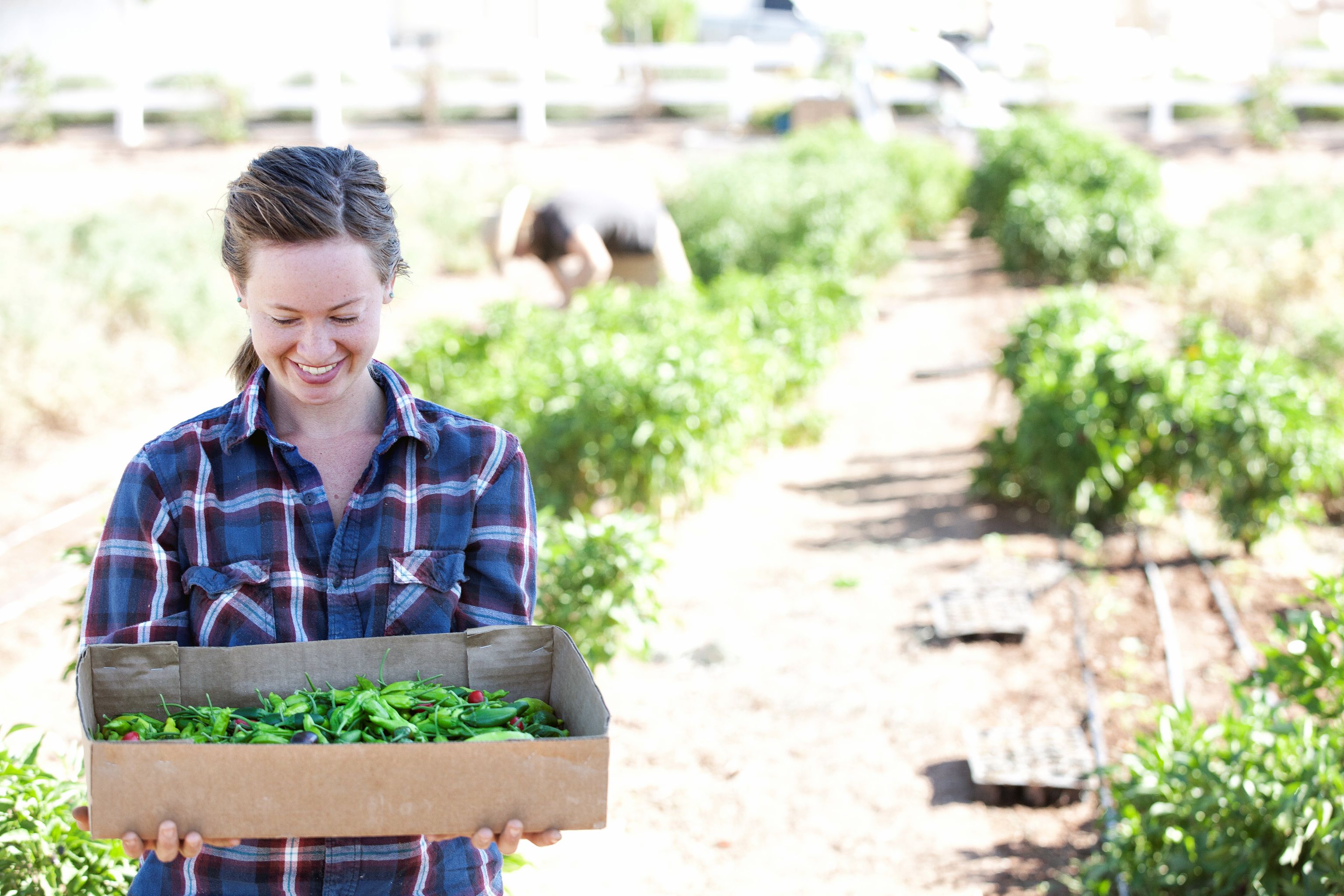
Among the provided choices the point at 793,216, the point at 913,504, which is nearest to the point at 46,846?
the point at 913,504

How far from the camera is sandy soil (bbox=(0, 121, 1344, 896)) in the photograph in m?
3.52

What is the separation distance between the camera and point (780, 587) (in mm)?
5523

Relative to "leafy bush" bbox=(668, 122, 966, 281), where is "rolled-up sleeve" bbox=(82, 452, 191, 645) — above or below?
below

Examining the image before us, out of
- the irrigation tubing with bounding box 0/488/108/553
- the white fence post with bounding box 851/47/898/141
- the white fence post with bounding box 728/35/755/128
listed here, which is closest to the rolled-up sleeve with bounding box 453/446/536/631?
the irrigation tubing with bounding box 0/488/108/553

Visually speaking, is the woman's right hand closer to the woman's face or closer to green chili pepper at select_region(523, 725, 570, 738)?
green chili pepper at select_region(523, 725, 570, 738)

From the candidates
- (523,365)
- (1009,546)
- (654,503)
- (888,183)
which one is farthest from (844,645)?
(888,183)

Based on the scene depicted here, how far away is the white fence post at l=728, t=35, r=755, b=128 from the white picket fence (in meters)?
0.02

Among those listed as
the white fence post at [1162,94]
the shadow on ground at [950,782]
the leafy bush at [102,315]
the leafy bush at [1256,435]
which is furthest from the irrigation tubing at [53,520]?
the white fence post at [1162,94]

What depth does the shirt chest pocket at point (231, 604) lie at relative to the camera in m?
1.63

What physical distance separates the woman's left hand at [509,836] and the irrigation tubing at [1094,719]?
216 centimetres

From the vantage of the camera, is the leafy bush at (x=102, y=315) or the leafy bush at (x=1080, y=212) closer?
the leafy bush at (x=102, y=315)

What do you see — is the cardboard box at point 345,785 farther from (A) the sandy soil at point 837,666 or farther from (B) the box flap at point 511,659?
(A) the sandy soil at point 837,666

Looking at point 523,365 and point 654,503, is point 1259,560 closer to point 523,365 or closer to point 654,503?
point 654,503

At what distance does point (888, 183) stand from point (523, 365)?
8128 millimetres
